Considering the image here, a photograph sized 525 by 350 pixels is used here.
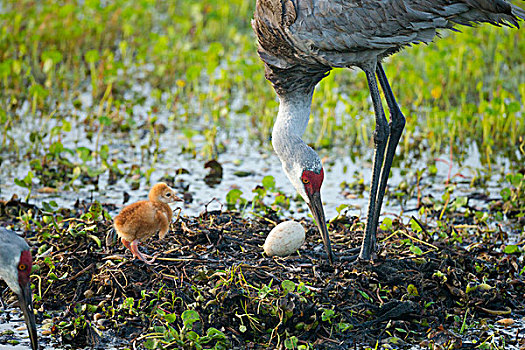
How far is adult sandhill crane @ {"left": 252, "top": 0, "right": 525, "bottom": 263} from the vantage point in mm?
4926

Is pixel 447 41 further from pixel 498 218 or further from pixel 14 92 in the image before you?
pixel 14 92

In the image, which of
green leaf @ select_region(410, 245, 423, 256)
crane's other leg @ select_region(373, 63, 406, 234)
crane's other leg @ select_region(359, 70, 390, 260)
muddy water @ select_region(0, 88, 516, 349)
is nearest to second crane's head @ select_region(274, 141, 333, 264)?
crane's other leg @ select_region(359, 70, 390, 260)

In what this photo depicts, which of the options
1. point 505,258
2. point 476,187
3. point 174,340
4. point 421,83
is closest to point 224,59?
point 421,83

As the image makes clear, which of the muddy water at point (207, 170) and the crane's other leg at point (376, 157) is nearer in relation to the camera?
the crane's other leg at point (376, 157)

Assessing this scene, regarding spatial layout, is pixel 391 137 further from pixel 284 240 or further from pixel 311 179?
pixel 284 240

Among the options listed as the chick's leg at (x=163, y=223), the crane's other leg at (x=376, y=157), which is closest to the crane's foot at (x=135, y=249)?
the chick's leg at (x=163, y=223)

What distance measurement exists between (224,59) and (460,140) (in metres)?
3.50

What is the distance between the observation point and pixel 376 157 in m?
5.19

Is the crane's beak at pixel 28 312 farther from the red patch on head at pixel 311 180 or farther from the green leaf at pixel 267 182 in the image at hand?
the green leaf at pixel 267 182

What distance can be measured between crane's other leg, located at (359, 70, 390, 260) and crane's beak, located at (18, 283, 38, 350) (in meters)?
2.06

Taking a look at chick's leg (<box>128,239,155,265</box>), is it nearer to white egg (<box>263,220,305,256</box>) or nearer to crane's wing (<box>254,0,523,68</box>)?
white egg (<box>263,220,305,256</box>)

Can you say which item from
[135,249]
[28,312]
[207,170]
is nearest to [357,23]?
[135,249]

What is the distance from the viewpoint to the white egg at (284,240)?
505cm

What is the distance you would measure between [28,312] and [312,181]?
189cm
